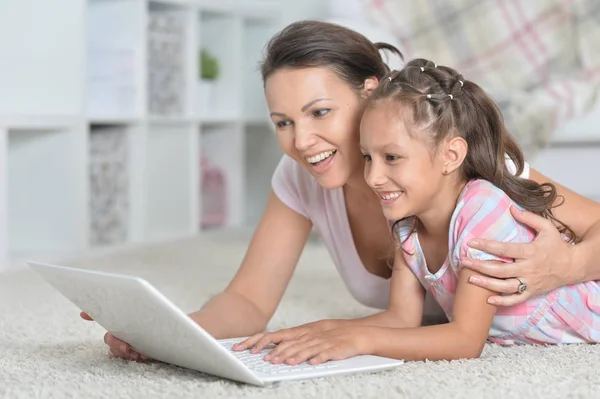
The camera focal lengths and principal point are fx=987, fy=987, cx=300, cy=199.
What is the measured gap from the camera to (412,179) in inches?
54.6

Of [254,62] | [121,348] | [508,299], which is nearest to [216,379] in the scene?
[121,348]

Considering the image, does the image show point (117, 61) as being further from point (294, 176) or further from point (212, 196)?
point (294, 176)

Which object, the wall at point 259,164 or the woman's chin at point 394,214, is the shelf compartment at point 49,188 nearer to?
the wall at point 259,164

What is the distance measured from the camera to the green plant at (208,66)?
366 cm

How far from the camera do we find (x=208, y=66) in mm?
3666

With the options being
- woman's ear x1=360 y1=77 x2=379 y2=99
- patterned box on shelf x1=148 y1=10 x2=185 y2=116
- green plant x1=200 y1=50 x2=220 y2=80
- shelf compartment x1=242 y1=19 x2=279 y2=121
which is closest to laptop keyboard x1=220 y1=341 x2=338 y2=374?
woman's ear x1=360 y1=77 x2=379 y2=99

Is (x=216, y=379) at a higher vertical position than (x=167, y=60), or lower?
lower

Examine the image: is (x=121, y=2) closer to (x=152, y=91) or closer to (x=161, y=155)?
(x=152, y=91)

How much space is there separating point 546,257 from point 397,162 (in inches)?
10.0

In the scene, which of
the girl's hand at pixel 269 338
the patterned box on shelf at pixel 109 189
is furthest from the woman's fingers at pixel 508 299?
the patterned box on shelf at pixel 109 189

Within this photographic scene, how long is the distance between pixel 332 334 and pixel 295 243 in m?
0.42

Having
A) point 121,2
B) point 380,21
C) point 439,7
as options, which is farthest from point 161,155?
point 439,7

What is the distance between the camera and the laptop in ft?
3.75

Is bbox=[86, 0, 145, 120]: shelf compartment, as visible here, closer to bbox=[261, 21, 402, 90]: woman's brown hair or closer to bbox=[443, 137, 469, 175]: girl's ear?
bbox=[261, 21, 402, 90]: woman's brown hair
